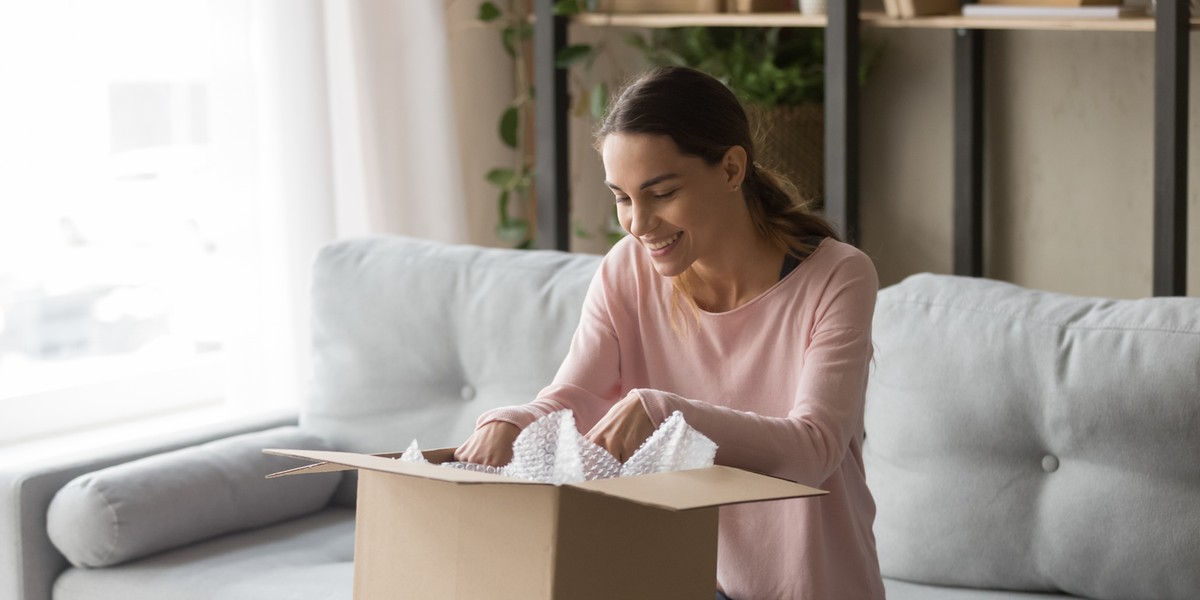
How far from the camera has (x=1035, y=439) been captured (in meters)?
1.70

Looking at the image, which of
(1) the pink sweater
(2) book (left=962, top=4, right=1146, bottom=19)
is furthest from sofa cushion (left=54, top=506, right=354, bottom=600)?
(2) book (left=962, top=4, right=1146, bottom=19)

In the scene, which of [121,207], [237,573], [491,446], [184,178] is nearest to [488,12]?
[184,178]

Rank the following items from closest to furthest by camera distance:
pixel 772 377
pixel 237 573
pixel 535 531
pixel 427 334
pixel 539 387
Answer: pixel 535 531, pixel 772 377, pixel 237 573, pixel 539 387, pixel 427 334

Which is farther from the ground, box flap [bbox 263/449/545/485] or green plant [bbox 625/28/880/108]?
green plant [bbox 625/28/880/108]

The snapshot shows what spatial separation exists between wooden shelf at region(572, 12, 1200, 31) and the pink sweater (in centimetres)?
85

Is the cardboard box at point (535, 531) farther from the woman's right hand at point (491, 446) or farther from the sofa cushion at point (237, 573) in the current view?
the sofa cushion at point (237, 573)

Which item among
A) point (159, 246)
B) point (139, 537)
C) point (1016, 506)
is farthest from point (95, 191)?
point (1016, 506)

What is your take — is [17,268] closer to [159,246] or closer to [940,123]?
[159,246]

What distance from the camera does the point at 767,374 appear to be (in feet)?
4.62

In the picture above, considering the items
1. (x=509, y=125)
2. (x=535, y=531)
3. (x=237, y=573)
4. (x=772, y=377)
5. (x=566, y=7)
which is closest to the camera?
(x=535, y=531)

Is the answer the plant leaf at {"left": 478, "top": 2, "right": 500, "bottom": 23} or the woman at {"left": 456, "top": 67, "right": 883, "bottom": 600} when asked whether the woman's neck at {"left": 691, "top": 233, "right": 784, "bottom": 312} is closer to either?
the woman at {"left": 456, "top": 67, "right": 883, "bottom": 600}

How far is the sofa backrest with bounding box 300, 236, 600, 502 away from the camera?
2053 mm

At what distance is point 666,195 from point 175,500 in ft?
3.35

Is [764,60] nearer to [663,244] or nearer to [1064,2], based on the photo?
[1064,2]
